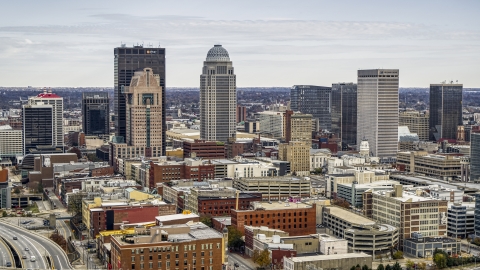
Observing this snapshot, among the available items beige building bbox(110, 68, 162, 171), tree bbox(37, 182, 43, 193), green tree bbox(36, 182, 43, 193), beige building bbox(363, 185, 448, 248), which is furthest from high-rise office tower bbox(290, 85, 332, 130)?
beige building bbox(363, 185, 448, 248)

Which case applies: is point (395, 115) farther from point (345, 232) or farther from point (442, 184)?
point (345, 232)

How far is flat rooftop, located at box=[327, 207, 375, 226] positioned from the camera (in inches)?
2645

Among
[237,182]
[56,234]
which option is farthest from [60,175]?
[56,234]

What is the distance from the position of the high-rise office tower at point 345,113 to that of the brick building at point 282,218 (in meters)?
73.2

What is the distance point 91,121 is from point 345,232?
94.1 metres

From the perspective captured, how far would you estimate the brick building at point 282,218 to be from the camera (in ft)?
222

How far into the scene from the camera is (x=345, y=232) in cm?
6500

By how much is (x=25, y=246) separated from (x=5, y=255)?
3.90 m

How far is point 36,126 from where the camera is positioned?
421 ft

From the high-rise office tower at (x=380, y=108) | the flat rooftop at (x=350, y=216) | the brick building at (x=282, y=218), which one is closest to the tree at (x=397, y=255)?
the flat rooftop at (x=350, y=216)

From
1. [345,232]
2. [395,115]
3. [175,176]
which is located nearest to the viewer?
[345,232]

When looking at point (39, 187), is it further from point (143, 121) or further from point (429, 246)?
point (429, 246)

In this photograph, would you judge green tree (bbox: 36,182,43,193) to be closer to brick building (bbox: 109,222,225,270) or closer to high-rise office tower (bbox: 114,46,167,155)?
high-rise office tower (bbox: 114,46,167,155)

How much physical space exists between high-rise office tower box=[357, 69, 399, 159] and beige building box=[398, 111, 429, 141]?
3522cm
